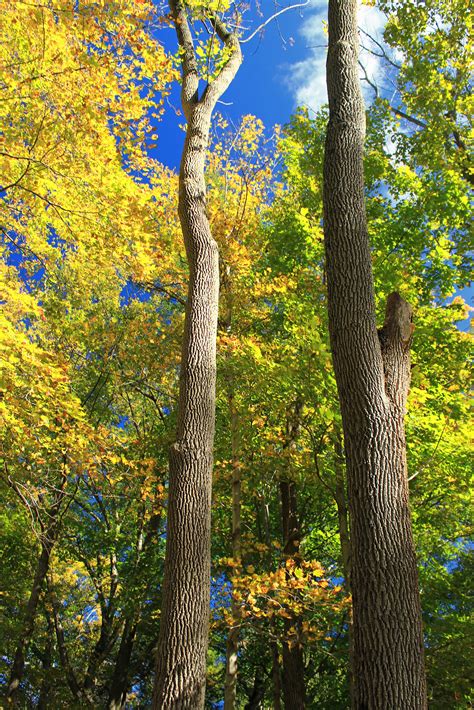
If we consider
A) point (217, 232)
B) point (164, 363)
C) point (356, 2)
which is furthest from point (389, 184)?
point (164, 363)

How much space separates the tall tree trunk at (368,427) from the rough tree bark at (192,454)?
1122 millimetres

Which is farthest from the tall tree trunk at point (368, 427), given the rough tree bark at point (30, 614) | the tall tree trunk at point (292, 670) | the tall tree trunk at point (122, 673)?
the tall tree trunk at point (122, 673)

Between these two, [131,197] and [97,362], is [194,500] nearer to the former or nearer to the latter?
[131,197]

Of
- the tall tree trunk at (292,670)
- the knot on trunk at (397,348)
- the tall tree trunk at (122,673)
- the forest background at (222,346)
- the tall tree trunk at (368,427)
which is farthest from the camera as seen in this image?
the tall tree trunk at (122,673)

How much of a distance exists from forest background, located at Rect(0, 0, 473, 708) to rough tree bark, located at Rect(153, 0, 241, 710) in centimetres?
80

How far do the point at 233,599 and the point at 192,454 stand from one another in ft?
11.3

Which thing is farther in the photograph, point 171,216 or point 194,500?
point 171,216

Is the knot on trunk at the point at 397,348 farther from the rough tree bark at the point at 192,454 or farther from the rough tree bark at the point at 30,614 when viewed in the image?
the rough tree bark at the point at 30,614

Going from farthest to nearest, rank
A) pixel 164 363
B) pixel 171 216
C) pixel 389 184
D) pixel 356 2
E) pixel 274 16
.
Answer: pixel 171 216, pixel 164 363, pixel 389 184, pixel 274 16, pixel 356 2

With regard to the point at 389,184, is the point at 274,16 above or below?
below

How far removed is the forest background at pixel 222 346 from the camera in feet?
18.9

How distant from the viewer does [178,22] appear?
5742 millimetres

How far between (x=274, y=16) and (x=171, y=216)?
5.81m

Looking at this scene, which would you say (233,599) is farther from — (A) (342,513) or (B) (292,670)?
(B) (292,670)
